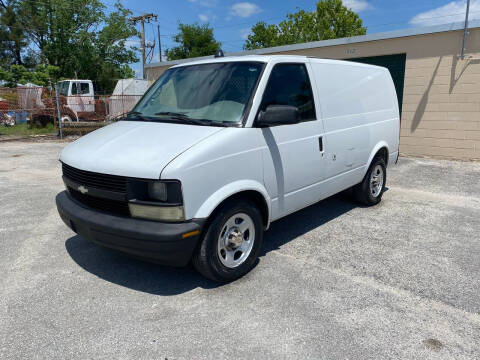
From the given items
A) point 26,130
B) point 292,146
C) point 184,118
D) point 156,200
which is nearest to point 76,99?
point 26,130

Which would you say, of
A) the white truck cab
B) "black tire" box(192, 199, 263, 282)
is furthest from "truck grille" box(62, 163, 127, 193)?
the white truck cab

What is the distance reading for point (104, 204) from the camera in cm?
326

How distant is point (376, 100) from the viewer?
5.55 m

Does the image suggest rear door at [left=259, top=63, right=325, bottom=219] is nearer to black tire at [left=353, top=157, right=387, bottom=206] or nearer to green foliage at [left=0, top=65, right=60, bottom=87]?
black tire at [left=353, top=157, right=387, bottom=206]

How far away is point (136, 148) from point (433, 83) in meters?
9.18

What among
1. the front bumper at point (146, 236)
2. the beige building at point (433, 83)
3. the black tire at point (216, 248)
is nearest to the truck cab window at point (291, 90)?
the black tire at point (216, 248)

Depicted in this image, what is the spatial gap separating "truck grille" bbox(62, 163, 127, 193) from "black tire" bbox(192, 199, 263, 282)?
0.79 m

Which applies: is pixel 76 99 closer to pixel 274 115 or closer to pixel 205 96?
pixel 205 96

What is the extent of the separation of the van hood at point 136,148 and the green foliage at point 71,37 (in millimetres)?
31744

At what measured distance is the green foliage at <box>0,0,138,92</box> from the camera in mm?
32562

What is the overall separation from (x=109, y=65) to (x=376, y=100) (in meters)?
34.9

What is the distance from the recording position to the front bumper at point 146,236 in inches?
114

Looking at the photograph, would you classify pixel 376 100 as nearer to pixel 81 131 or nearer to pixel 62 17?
pixel 81 131

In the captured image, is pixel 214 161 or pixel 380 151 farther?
pixel 380 151
